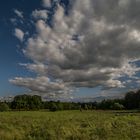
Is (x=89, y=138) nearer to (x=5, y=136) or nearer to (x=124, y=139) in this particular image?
(x=124, y=139)

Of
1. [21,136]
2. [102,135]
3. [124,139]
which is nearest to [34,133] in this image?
[21,136]

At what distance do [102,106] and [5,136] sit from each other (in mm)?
116456

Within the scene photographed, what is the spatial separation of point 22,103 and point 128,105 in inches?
1920

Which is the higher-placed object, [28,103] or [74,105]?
[28,103]

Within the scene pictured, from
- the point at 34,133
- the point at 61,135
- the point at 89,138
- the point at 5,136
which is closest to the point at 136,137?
the point at 89,138

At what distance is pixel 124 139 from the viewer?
18.2 metres

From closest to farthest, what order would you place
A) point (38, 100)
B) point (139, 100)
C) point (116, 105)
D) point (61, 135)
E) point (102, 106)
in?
point (61, 135)
point (116, 105)
point (139, 100)
point (102, 106)
point (38, 100)

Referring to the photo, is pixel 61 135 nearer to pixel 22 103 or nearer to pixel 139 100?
pixel 139 100

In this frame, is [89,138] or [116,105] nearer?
[89,138]

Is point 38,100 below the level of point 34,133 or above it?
above

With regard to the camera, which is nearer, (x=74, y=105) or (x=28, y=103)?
Answer: (x=74, y=105)

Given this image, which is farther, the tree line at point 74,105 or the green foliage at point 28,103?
the green foliage at point 28,103

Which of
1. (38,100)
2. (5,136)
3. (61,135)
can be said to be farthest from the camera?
(38,100)

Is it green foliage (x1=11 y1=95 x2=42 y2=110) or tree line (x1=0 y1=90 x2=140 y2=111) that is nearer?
tree line (x1=0 y1=90 x2=140 y2=111)
